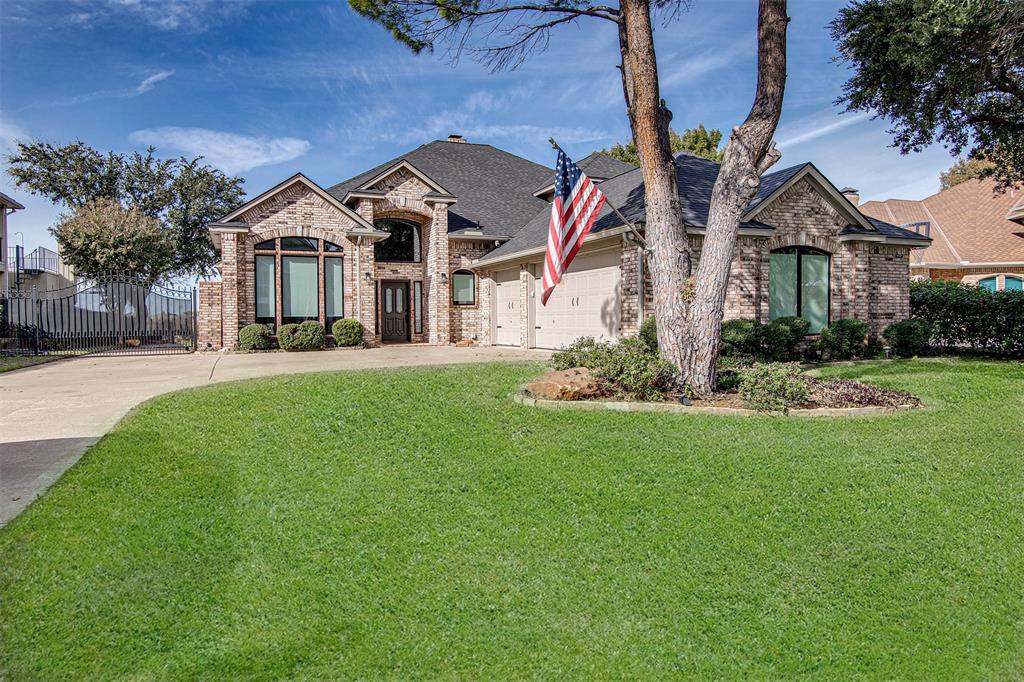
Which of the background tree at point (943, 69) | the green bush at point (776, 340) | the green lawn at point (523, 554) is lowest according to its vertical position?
the green lawn at point (523, 554)

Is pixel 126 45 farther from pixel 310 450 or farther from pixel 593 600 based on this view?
pixel 593 600

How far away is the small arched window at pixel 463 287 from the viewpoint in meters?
21.6

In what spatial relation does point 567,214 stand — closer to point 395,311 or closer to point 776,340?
point 776,340

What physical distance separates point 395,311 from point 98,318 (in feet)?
31.8

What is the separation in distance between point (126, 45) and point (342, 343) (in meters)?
9.45

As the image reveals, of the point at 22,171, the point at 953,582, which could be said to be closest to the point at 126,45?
the point at 953,582

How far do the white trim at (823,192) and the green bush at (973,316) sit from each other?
2419 millimetres

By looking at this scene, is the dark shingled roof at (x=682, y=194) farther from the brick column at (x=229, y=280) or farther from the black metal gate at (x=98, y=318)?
the black metal gate at (x=98, y=318)

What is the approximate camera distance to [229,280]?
1839 cm

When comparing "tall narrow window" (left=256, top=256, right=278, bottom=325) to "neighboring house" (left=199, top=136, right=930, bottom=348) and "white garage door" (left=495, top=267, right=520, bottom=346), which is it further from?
"white garage door" (left=495, top=267, right=520, bottom=346)

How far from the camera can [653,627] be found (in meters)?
3.35

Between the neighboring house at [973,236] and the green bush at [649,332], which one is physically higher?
the neighboring house at [973,236]

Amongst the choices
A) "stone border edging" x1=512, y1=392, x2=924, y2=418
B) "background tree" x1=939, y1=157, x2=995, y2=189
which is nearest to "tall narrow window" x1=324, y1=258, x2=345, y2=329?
"stone border edging" x1=512, y1=392, x2=924, y2=418

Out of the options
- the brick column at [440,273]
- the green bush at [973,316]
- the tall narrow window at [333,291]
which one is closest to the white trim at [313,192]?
the tall narrow window at [333,291]
